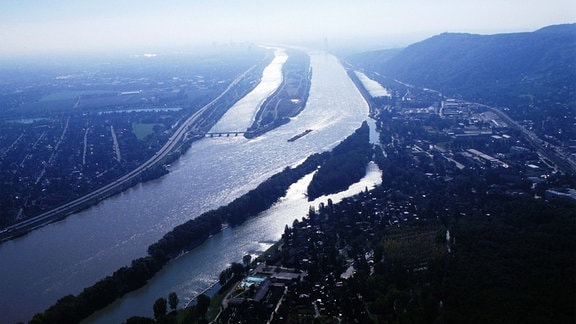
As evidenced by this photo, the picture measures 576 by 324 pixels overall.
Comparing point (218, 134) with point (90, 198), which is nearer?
point (90, 198)

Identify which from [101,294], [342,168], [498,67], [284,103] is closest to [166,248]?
[101,294]

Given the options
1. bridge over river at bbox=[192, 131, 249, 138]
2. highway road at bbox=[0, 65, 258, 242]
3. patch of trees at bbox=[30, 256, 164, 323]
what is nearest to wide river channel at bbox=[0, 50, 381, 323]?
patch of trees at bbox=[30, 256, 164, 323]

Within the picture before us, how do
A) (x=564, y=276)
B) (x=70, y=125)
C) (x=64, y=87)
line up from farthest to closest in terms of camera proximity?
(x=64, y=87), (x=70, y=125), (x=564, y=276)

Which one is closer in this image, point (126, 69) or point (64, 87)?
point (64, 87)

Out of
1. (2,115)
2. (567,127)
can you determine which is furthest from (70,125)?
(567,127)

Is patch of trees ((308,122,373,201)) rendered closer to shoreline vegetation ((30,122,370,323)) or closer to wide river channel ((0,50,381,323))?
shoreline vegetation ((30,122,370,323))

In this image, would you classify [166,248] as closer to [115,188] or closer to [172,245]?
[172,245]

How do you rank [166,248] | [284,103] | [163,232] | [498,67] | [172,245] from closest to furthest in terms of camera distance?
[166,248] → [172,245] → [163,232] → [284,103] → [498,67]

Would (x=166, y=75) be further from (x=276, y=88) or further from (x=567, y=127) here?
(x=567, y=127)
